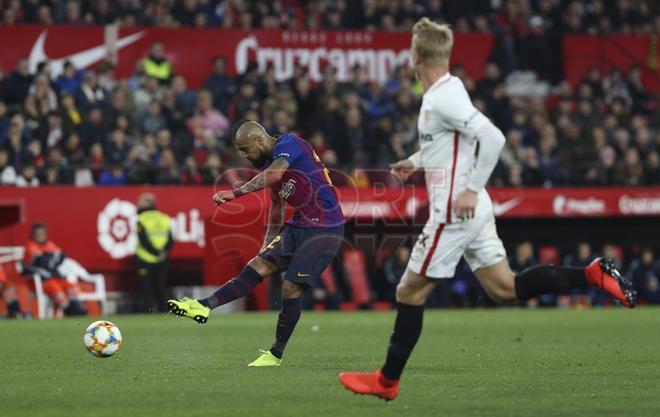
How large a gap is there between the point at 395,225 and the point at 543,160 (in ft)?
12.6

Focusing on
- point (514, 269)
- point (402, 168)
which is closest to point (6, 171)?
point (514, 269)

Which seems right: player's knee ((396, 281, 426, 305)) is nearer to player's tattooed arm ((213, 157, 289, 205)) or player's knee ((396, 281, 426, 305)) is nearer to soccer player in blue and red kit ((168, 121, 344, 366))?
player's tattooed arm ((213, 157, 289, 205))

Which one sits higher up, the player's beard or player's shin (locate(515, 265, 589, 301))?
the player's beard

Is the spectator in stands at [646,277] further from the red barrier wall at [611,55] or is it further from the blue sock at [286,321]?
the blue sock at [286,321]

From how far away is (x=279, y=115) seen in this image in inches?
949

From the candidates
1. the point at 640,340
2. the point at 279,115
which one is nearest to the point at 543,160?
the point at 279,115

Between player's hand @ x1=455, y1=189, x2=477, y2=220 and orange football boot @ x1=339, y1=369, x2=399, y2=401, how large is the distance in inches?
45.7

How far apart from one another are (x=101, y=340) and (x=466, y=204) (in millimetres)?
4342

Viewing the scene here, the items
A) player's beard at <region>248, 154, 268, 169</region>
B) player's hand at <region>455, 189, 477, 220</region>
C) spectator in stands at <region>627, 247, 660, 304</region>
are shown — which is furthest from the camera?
spectator in stands at <region>627, 247, 660, 304</region>

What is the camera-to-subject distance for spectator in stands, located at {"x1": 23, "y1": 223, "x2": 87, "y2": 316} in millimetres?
21500

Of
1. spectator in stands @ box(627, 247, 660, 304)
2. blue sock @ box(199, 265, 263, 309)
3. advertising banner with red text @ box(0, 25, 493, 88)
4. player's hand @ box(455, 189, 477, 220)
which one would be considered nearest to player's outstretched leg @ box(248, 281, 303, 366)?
blue sock @ box(199, 265, 263, 309)

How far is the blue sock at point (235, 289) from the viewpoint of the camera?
10.9 metres

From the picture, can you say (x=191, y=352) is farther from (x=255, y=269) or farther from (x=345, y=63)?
(x=345, y=63)

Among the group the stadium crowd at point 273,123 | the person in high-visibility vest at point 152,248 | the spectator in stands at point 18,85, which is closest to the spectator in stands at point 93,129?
the stadium crowd at point 273,123
